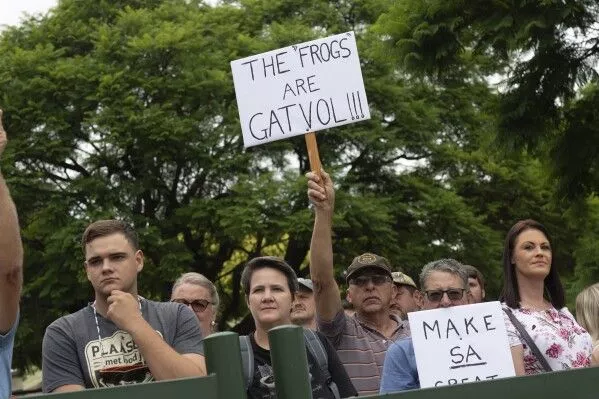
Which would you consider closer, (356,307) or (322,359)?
(322,359)

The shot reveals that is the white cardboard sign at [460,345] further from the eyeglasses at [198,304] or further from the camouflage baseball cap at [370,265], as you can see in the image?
the eyeglasses at [198,304]

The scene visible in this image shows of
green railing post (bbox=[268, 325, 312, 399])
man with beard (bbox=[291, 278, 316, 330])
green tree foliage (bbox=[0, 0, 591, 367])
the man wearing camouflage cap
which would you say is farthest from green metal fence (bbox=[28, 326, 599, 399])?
green tree foliage (bbox=[0, 0, 591, 367])

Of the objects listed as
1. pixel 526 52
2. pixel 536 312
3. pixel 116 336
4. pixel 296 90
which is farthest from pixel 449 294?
pixel 526 52

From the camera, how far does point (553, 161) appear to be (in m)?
11.1

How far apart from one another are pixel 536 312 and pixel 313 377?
1.07 meters

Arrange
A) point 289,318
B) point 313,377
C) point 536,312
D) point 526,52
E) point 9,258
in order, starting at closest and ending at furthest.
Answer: point 9,258 → point 313,377 → point 289,318 → point 536,312 → point 526,52

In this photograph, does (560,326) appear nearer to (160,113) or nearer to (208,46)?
(160,113)

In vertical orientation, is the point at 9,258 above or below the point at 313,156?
below

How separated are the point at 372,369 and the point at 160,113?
61.1 feet

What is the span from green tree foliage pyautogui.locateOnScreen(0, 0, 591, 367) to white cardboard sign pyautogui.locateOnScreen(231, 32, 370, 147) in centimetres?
1651

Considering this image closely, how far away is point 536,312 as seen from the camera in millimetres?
4965

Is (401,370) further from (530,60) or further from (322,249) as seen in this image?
(530,60)

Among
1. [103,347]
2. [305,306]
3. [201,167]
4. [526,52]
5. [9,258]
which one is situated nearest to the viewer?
[9,258]

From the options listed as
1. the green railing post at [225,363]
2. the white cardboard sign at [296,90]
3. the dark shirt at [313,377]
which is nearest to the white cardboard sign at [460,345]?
the dark shirt at [313,377]
